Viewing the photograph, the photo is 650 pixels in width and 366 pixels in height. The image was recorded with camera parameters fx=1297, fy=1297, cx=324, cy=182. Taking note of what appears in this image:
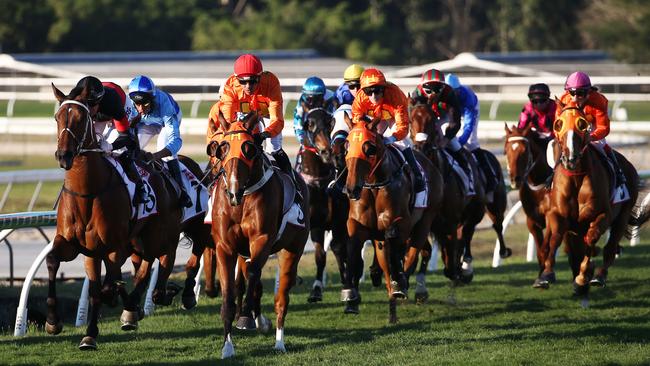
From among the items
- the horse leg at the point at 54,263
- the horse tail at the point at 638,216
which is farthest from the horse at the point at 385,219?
the horse tail at the point at 638,216

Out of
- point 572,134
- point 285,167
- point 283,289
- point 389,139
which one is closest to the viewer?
point 283,289

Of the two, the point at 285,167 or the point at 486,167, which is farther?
the point at 486,167

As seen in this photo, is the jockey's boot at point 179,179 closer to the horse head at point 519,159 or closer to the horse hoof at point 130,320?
the horse hoof at point 130,320

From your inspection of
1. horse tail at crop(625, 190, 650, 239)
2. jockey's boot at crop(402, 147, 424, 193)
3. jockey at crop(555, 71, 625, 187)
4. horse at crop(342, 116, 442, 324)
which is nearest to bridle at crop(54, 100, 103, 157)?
horse at crop(342, 116, 442, 324)

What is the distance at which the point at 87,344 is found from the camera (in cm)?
842

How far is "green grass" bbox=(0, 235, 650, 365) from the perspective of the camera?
27.4ft

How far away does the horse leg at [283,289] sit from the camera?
339 inches

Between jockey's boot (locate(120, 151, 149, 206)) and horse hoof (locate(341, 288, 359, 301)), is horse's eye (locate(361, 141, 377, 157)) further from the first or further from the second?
jockey's boot (locate(120, 151, 149, 206))

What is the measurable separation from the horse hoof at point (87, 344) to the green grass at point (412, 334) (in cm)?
5

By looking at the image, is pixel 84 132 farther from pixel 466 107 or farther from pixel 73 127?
pixel 466 107

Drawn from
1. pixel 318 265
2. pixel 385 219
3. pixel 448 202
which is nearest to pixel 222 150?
pixel 385 219

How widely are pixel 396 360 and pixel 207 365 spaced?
121 cm

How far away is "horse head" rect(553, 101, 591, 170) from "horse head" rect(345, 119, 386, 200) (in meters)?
1.80

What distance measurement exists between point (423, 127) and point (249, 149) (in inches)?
129
